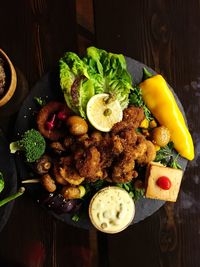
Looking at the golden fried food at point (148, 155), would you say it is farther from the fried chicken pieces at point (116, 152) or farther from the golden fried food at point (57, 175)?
the golden fried food at point (57, 175)

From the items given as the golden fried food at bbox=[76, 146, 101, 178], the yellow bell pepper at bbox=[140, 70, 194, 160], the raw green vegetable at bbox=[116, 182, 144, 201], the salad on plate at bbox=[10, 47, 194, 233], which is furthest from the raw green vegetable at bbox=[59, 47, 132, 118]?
the raw green vegetable at bbox=[116, 182, 144, 201]

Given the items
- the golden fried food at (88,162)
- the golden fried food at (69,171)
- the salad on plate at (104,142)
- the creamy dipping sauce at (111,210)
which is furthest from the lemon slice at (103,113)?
the creamy dipping sauce at (111,210)

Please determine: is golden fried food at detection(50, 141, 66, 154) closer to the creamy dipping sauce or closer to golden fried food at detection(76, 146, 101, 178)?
golden fried food at detection(76, 146, 101, 178)

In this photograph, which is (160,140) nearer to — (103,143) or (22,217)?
(103,143)

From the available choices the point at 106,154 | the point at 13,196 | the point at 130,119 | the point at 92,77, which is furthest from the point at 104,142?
the point at 13,196

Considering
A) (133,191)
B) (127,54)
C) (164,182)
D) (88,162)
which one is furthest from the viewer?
(127,54)

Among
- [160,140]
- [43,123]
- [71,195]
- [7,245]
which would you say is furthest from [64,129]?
[7,245]

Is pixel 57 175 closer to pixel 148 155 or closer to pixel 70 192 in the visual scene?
pixel 70 192
